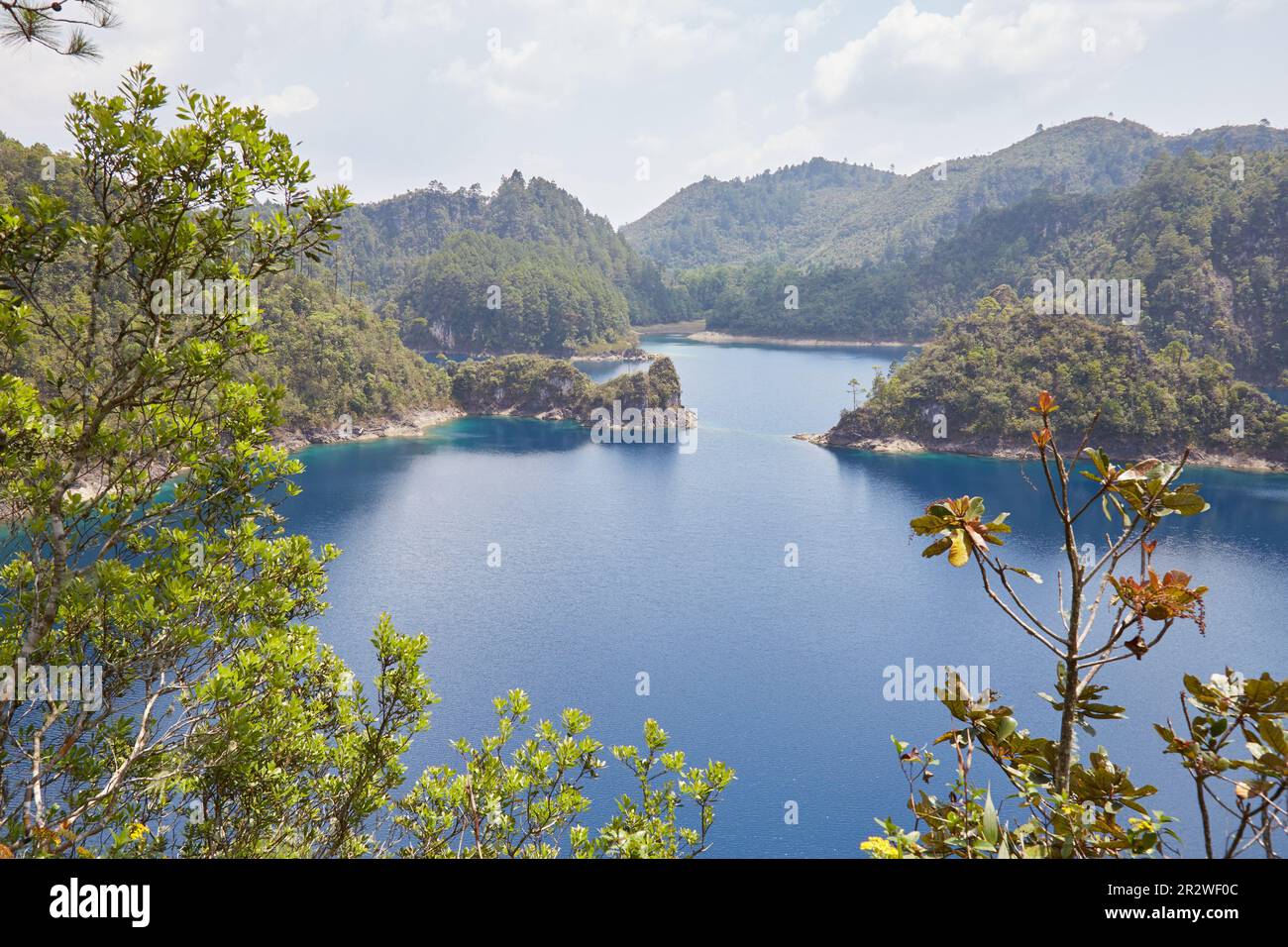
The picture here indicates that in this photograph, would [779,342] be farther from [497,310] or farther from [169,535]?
[169,535]

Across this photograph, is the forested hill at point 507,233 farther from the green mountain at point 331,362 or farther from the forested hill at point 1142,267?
the green mountain at point 331,362

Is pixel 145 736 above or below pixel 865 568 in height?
above

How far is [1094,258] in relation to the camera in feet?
306

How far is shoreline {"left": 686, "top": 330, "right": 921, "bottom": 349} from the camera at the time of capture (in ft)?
386

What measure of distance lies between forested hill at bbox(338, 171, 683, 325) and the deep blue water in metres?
95.9

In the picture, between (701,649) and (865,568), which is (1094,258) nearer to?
(865,568)

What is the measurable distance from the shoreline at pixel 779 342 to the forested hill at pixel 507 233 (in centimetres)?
1542

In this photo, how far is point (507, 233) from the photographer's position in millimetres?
156875

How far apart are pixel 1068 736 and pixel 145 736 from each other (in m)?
5.86

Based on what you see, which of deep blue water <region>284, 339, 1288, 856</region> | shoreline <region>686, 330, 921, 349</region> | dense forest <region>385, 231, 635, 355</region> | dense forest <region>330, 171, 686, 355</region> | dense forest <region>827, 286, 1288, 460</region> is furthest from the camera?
shoreline <region>686, 330, 921, 349</region>

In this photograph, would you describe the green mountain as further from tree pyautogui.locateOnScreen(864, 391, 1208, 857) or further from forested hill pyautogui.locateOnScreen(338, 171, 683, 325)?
forested hill pyautogui.locateOnScreen(338, 171, 683, 325)

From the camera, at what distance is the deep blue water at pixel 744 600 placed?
21.1 meters

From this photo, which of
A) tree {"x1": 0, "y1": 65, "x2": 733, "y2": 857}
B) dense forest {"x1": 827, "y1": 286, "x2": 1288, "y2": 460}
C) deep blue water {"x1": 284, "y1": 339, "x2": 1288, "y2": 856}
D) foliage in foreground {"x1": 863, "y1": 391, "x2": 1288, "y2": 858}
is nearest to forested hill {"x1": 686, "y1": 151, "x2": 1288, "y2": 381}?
dense forest {"x1": 827, "y1": 286, "x2": 1288, "y2": 460}
